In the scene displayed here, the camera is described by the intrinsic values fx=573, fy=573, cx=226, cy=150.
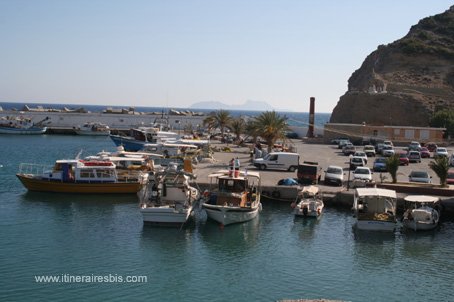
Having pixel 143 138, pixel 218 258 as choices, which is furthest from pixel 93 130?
pixel 218 258

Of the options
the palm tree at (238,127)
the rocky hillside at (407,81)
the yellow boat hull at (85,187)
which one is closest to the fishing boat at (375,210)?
the yellow boat hull at (85,187)

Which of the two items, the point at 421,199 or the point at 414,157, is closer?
the point at 421,199

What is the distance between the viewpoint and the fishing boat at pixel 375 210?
32250 mm

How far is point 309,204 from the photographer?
3550cm

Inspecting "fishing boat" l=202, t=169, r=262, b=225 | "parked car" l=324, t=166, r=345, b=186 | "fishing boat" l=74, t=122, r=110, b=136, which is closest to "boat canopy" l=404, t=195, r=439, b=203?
"parked car" l=324, t=166, r=345, b=186

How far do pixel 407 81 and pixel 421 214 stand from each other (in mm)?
90827

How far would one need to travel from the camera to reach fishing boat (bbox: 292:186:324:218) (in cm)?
3509

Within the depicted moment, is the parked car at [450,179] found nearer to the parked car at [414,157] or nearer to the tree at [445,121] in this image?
the parked car at [414,157]

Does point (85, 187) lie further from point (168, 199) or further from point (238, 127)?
point (238, 127)

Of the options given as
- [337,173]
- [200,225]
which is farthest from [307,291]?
[337,173]

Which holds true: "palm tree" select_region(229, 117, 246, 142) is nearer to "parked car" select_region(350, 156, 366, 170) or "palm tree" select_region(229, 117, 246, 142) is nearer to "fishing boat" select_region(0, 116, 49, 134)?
"parked car" select_region(350, 156, 366, 170)

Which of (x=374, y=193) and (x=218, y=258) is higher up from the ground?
(x=374, y=193)

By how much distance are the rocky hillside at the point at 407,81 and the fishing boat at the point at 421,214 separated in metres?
61.1

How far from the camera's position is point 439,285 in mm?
24453
